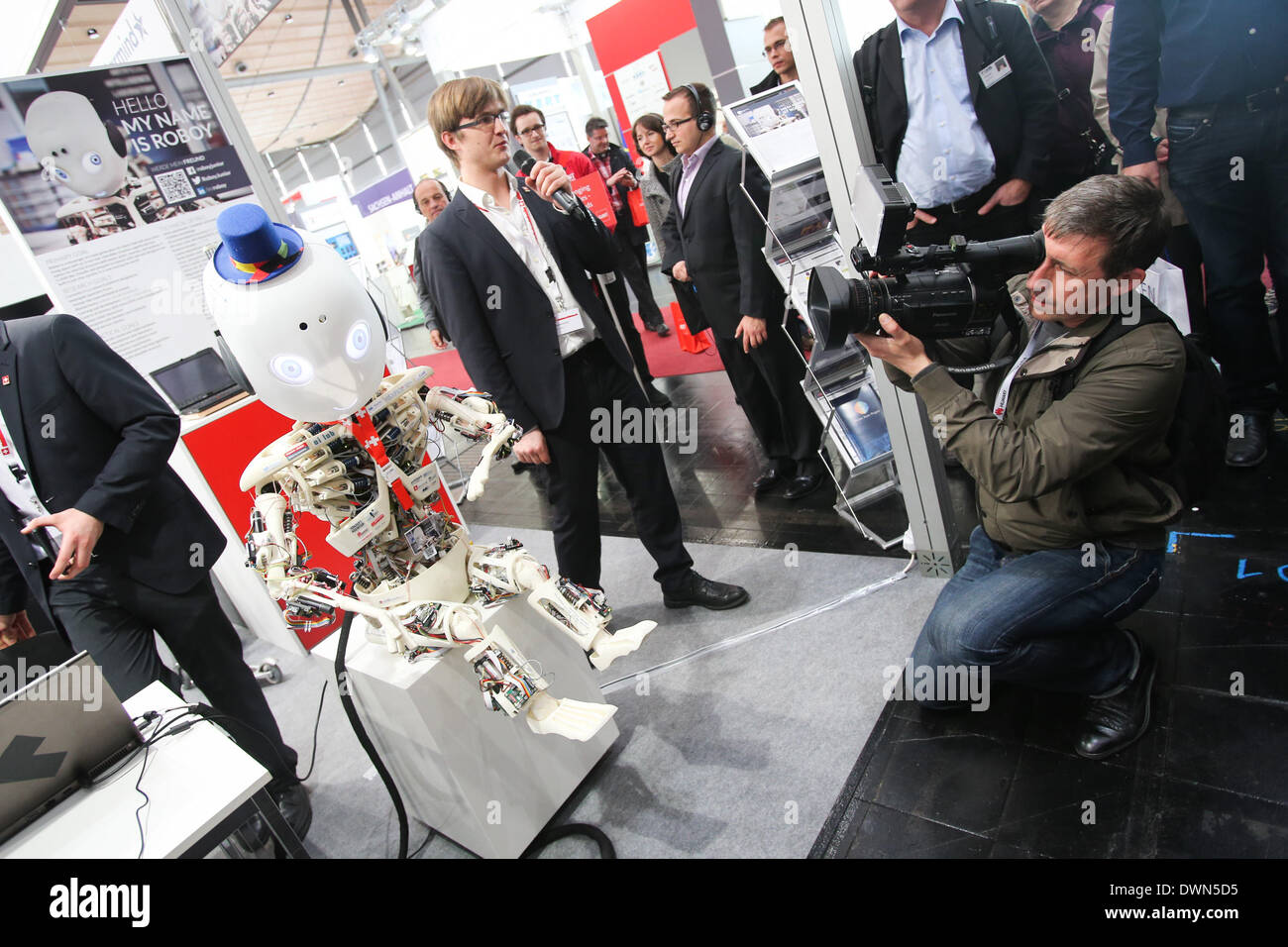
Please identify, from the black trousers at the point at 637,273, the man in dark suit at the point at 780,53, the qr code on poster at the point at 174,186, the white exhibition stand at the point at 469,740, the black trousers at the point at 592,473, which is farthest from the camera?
the black trousers at the point at 637,273

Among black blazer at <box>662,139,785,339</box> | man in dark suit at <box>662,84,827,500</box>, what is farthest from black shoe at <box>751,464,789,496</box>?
black blazer at <box>662,139,785,339</box>

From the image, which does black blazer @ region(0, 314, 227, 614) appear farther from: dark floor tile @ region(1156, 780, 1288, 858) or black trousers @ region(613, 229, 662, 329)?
black trousers @ region(613, 229, 662, 329)

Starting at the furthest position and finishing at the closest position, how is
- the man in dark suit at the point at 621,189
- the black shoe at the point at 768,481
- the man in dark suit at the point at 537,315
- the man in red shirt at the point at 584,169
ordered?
1. the man in dark suit at the point at 621,189
2. the man in red shirt at the point at 584,169
3. the black shoe at the point at 768,481
4. the man in dark suit at the point at 537,315

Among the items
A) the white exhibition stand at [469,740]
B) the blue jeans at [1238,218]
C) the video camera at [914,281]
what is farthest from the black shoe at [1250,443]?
the white exhibition stand at [469,740]

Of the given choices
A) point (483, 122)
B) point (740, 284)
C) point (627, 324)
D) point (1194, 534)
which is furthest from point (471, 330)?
point (627, 324)

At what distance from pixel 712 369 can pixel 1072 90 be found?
2.78m

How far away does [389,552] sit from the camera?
1762 mm

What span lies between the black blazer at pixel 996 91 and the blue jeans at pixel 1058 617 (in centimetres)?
121

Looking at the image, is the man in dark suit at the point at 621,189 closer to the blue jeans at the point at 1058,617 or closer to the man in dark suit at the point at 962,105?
the man in dark suit at the point at 962,105

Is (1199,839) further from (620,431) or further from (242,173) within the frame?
(242,173)

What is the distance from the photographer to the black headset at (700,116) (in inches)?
115

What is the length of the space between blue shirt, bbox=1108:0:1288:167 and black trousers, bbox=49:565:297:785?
304 centimetres

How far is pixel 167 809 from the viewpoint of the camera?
1.27 m

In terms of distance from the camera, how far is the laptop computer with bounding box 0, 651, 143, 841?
125 cm
